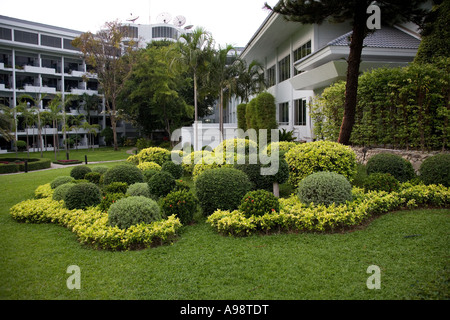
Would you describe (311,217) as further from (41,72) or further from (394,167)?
(41,72)

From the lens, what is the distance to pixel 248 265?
4.73 m

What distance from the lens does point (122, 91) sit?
39.7 m

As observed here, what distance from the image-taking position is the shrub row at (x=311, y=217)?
19.7 feet

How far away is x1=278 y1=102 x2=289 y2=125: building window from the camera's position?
24.6 m

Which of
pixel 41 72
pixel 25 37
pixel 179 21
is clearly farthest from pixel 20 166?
pixel 179 21

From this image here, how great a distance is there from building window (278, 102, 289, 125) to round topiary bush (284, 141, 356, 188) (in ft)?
53.5

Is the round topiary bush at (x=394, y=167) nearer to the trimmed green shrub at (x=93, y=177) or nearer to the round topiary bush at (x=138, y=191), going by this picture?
the round topiary bush at (x=138, y=191)

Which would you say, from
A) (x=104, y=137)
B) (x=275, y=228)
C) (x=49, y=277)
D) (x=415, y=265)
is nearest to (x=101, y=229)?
(x=49, y=277)

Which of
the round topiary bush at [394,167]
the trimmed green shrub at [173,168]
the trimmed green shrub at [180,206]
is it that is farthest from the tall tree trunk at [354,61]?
the trimmed green shrub at [180,206]

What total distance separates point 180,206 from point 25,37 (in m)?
44.6

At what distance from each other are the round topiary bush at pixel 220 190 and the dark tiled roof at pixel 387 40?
986 cm
